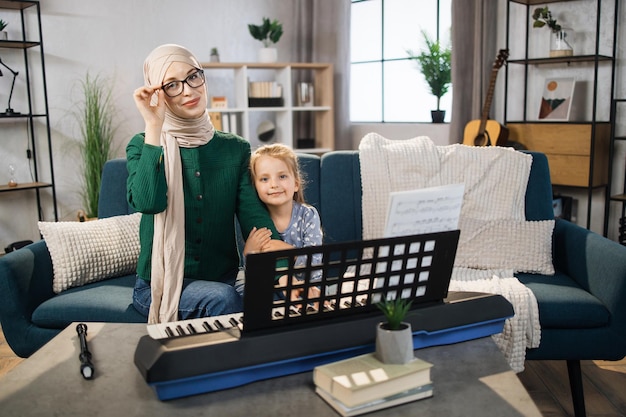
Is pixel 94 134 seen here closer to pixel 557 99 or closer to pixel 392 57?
pixel 392 57

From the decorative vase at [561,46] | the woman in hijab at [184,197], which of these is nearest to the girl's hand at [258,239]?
the woman in hijab at [184,197]

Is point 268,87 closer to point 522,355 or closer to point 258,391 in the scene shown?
point 522,355

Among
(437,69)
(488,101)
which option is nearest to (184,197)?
(488,101)

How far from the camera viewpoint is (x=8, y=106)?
4.68 meters

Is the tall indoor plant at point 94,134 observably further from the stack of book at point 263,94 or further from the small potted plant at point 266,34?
the small potted plant at point 266,34

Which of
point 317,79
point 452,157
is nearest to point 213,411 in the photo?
point 452,157

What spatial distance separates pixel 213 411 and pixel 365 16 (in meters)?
5.00

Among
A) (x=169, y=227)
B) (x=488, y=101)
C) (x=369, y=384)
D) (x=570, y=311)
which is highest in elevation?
(x=488, y=101)

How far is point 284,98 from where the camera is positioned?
5.42m

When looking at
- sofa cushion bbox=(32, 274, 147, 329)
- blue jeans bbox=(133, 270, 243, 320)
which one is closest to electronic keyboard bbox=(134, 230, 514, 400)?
blue jeans bbox=(133, 270, 243, 320)

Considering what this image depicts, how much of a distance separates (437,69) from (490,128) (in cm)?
79

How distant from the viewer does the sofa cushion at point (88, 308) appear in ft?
7.21

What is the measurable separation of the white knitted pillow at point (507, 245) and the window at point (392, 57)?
2524 mm

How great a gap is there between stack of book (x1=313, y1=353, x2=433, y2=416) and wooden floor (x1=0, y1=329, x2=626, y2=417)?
4.73 ft
